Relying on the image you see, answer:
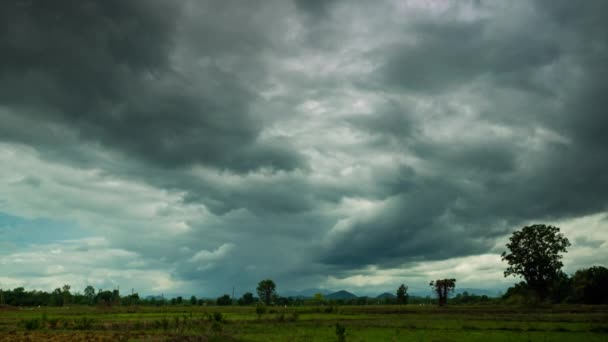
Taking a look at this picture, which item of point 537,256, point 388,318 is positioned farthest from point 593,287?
point 388,318

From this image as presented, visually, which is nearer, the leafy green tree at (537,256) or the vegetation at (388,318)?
the vegetation at (388,318)

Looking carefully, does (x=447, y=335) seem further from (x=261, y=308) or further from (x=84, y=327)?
(x=84, y=327)

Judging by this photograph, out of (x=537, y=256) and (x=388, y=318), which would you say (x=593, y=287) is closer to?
(x=537, y=256)

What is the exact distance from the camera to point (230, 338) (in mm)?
45875

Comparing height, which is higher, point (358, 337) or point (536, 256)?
point (536, 256)

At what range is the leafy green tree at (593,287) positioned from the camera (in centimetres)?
11238

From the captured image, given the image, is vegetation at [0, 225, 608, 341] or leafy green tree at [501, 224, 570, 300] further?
leafy green tree at [501, 224, 570, 300]

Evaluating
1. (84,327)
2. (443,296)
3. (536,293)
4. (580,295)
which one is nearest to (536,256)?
(536,293)

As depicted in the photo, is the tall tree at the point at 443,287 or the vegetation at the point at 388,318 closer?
the vegetation at the point at 388,318

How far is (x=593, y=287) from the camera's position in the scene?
4481 inches

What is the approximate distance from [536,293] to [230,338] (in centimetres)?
9676

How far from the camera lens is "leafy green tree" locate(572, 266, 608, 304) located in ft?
369

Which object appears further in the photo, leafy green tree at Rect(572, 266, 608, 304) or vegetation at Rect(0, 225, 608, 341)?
leafy green tree at Rect(572, 266, 608, 304)

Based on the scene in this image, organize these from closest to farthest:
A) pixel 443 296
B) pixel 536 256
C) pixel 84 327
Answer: pixel 84 327 < pixel 536 256 < pixel 443 296
